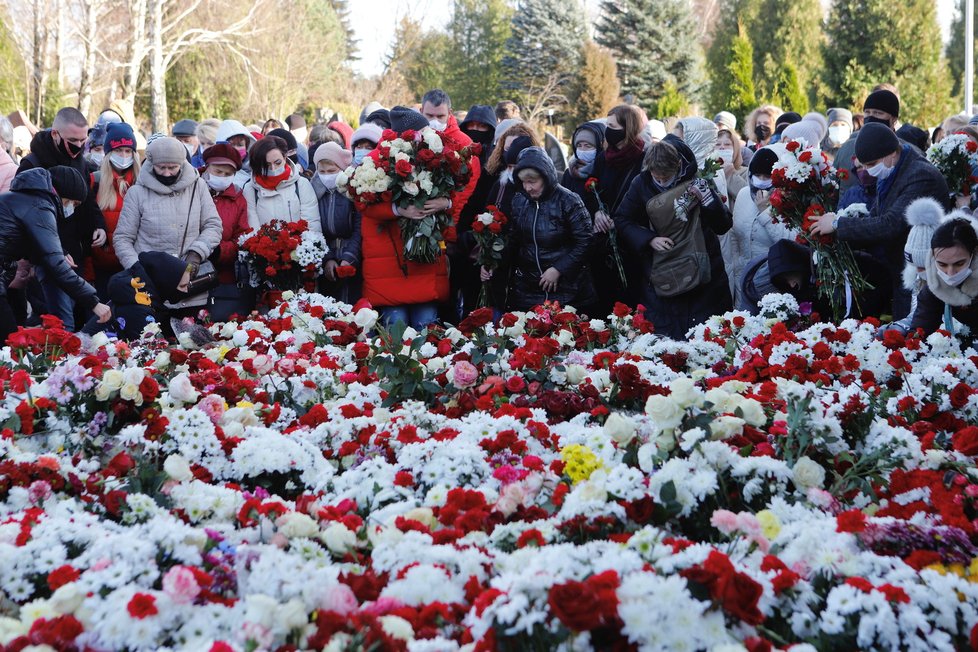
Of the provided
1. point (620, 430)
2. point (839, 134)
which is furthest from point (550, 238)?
point (839, 134)

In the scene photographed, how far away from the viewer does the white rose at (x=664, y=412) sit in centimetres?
311

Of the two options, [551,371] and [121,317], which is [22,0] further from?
[551,371]

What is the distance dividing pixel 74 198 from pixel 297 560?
5.59 metres

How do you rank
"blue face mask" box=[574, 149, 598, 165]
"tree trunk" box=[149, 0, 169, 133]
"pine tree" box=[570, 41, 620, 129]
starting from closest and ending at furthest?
1. "blue face mask" box=[574, 149, 598, 165]
2. "tree trunk" box=[149, 0, 169, 133]
3. "pine tree" box=[570, 41, 620, 129]

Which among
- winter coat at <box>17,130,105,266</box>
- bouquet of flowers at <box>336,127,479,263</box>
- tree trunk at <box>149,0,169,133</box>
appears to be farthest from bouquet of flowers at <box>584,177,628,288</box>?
tree trunk at <box>149,0,169,133</box>

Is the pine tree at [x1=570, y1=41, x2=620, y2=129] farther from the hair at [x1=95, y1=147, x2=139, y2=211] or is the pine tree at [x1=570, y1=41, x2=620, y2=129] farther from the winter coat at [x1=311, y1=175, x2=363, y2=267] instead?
the hair at [x1=95, y1=147, x2=139, y2=211]

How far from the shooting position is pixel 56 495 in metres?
3.35

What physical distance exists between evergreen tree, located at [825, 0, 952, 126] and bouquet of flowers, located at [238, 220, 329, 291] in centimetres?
2073

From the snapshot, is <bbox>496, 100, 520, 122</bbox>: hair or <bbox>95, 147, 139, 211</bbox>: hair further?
<bbox>496, 100, 520, 122</bbox>: hair

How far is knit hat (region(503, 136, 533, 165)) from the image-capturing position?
7574 mm

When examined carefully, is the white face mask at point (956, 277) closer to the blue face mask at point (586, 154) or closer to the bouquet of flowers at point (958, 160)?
the bouquet of flowers at point (958, 160)

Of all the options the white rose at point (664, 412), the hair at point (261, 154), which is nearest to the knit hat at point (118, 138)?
the hair at point (261, 154)

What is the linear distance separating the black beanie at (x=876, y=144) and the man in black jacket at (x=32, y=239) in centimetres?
458

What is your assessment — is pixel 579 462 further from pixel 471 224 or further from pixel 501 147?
pixel 501 147
